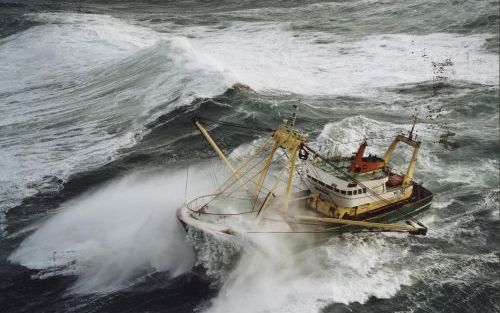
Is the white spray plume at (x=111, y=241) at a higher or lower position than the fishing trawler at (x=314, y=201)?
lower

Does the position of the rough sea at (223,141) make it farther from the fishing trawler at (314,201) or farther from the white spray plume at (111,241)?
the fishing trawler at (314,201)

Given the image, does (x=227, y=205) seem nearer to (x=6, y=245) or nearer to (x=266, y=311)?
(x=266, y=311)

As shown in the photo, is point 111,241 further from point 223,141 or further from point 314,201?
point 223,141

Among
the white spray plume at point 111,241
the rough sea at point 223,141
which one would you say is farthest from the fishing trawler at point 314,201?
the white spray plume at point 111,241

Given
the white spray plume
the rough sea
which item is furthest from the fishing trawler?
the white spray plume

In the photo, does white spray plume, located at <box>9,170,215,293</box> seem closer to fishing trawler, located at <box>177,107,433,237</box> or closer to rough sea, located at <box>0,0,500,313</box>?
rough sea, located at <box>0,0,500,313</box>

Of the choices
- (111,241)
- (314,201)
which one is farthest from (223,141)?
(111,241)
